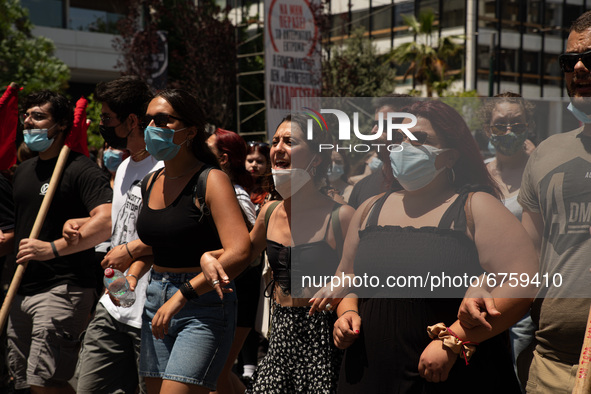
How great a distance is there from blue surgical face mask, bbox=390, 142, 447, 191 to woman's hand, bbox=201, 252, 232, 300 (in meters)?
0.93

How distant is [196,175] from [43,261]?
160 cm

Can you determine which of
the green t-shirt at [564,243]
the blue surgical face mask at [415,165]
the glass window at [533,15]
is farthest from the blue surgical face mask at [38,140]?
the glass window at [533,15]

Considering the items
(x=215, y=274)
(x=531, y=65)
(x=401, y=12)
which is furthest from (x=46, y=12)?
(x=215, y=274)

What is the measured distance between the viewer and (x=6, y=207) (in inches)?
205

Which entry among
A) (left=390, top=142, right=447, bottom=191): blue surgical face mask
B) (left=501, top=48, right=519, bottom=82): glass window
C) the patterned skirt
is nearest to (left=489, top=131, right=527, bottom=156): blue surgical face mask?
(left=390, top=142, right=447, bottom=191): blue surgical face mask

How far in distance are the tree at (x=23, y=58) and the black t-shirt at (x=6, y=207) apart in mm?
14486

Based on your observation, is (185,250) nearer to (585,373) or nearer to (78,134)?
(78,134)

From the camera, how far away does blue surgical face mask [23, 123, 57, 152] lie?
480 cm

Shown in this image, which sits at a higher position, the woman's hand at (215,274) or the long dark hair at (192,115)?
the long dark hair at (192,115)

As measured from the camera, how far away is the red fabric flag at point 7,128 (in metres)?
5.39

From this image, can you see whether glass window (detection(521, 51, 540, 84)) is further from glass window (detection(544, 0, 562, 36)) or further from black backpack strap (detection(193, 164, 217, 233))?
black backpack strap (detection(193, 164, 217, 233))

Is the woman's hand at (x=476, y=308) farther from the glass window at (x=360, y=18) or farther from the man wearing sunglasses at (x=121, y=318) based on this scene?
the glass window at (x=360, y=18)

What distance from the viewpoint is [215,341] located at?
11.3 ft

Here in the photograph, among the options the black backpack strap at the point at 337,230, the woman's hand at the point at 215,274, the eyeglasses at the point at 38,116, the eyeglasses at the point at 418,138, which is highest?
the eyeglasses at the point at 38,116
